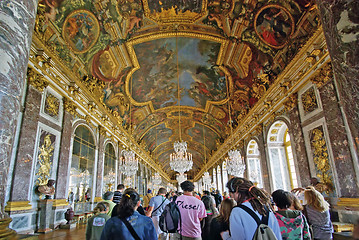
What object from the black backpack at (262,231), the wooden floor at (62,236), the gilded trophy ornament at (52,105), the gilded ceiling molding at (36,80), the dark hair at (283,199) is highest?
the gilded ceiling molding at (36,80)

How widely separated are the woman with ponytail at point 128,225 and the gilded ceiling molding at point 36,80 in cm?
584

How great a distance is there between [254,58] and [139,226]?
9794 mm

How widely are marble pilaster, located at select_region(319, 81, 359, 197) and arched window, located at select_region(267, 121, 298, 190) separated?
3.98m

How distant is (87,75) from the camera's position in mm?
9859

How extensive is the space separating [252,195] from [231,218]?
10.9 inches

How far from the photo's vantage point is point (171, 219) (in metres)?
3.22

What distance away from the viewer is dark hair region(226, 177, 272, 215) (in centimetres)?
185

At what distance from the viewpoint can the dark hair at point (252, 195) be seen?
1852 millimetres

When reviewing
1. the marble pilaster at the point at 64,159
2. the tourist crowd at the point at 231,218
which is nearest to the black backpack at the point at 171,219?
the tourist crowd at the point at 231,218

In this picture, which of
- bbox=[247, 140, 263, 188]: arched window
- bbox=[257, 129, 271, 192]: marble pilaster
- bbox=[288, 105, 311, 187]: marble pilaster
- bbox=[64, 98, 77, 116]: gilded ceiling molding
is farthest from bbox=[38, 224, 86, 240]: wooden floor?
bbox=[247, 140, 263, 188]: arched window

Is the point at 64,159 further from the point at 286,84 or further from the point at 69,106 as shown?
the point at 286,84

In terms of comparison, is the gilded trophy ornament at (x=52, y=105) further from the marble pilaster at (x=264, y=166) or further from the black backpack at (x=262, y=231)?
the marble pilaster at (x=264, y=166)

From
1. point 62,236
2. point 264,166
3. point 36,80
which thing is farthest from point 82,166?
point 264,166

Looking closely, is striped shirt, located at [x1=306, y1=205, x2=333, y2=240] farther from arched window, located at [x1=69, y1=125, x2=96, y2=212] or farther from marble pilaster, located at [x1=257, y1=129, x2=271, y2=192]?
arched window, located at [x1=69, y1=125, x2=96, y2=212]
